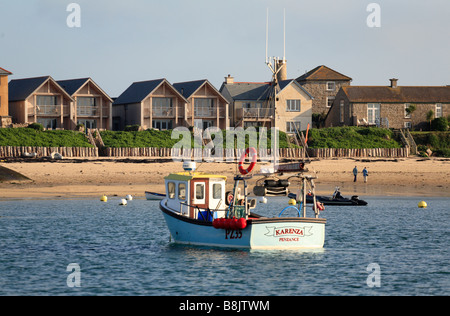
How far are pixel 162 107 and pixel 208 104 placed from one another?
5873 mm

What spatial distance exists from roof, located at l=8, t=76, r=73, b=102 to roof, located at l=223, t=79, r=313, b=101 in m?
22.0

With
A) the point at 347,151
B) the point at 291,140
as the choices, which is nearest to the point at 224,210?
the point at 347,151

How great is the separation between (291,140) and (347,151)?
397 inches

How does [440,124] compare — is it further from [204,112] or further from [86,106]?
[86,106]

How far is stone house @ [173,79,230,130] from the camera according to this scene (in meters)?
87.9

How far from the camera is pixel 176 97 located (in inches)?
3418

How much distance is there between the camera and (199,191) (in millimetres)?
30922

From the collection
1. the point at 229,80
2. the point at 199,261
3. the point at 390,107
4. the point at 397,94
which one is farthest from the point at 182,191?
the point at 229,80

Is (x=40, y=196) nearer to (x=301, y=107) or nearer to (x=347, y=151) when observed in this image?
(x=347, y=151)

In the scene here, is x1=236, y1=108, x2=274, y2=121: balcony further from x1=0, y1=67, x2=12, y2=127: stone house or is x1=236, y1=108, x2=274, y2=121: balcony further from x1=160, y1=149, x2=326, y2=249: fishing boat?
x1=160, y1=149, x2=326, y2=249: fishing boat

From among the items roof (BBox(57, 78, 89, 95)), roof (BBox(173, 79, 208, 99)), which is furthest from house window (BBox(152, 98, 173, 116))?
roof (BBox(57, 78, 89, 95))

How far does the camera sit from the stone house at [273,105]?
89.6 metres

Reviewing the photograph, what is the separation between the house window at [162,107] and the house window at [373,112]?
80.0ft

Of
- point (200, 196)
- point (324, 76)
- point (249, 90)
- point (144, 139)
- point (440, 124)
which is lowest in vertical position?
point (200, 196)
